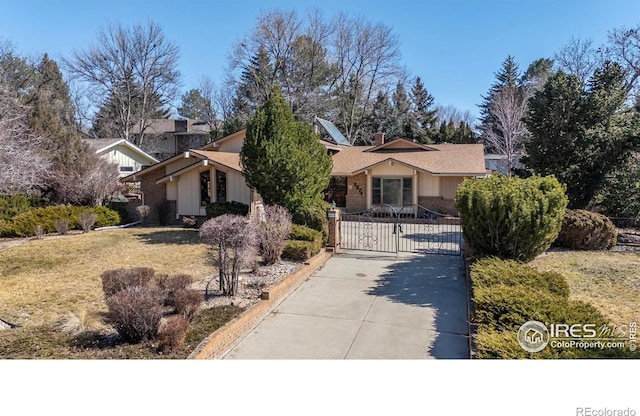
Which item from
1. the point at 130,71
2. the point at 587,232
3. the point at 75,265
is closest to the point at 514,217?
the point at 587,232

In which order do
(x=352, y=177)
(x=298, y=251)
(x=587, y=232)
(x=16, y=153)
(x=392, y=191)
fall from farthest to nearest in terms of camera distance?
(x=352, y=177) < (x=392, y=191) < (x=16, y=153) < (x=587, y=232) < (x=298, y=251)

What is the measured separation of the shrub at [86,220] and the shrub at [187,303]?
11.5 m

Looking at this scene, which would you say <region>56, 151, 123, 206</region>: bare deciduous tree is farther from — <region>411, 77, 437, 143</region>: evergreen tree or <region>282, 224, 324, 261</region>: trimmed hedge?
<region>411, 77, 437, 143</region>: evergreen tree

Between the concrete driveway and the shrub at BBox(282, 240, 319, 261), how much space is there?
56 cm

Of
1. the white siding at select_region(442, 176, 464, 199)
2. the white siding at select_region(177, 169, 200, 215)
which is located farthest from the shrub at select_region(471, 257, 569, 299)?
the white siding at select_region(177, 169, 200, 215)

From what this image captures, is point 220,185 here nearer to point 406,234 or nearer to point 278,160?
point 278,160

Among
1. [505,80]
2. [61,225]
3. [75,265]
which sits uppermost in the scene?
[505,80]

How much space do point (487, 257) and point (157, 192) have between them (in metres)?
14.8

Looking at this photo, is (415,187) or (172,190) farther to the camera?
(415,187)

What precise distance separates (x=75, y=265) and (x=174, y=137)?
31.1 m

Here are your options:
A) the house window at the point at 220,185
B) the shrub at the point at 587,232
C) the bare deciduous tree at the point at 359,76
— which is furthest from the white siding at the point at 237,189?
the bare deciduous tree at the point at 359,76

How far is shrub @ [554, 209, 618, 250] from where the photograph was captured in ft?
32.9

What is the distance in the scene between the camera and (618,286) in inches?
269

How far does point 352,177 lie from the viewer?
20016 mm
